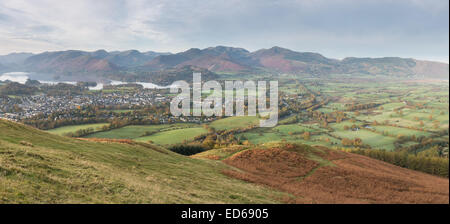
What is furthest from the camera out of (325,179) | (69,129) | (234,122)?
(234,122)

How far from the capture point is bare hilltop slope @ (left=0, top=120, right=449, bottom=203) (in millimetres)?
11922

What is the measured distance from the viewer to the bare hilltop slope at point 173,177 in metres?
11.9

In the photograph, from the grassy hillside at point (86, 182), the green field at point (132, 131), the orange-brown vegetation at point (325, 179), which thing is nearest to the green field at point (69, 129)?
the green field at point (132, 131)

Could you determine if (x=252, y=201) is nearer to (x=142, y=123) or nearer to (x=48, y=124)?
(x=142, y=123)

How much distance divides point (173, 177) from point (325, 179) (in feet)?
75.9

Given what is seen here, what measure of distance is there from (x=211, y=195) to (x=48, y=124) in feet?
348

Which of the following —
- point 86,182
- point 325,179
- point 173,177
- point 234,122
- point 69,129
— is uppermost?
point 86,182

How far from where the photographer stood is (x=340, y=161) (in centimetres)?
4178

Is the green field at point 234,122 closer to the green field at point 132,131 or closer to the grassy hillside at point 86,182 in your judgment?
the green field at point 132,131

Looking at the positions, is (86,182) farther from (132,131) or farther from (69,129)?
(69,129)

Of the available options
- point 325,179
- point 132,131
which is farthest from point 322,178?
point 132,131

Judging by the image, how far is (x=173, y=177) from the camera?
20703 mm
